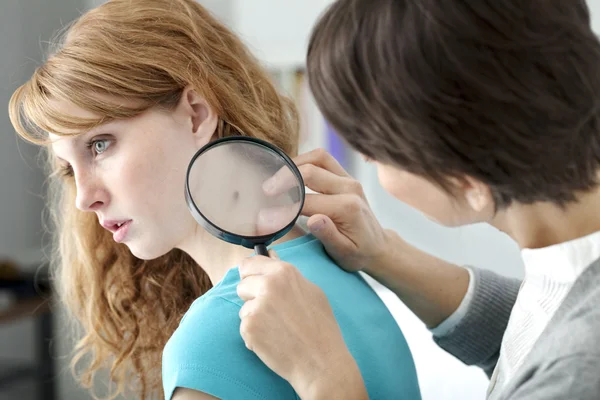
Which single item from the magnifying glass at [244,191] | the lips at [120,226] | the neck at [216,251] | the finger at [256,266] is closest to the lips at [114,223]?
the lips at [120,226]

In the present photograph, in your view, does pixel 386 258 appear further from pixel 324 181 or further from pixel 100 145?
pixel 100 145

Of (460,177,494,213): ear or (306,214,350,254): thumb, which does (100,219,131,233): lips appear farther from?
(460,177,494,213): ear

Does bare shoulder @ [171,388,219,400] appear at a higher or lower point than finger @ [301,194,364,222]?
lower

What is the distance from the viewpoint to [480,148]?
803 millimetres

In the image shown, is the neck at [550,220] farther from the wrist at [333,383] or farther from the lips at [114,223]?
the lips at [114,223]

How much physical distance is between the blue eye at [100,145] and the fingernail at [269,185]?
31cm

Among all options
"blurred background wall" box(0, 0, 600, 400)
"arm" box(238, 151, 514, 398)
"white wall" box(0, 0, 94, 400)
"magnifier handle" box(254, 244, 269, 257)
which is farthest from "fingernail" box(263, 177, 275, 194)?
"white wall" box(0, 0, 94, 400)

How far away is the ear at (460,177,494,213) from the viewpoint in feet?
2.80

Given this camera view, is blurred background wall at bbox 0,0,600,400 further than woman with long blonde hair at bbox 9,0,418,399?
Yes

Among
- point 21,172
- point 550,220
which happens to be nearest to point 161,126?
point 550,220

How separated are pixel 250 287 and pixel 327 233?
283mm

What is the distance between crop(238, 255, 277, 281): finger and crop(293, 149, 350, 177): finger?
316mm

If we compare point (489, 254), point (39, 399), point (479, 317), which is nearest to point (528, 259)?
point (479, 317)

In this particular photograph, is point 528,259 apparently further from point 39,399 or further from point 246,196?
point 39,399
